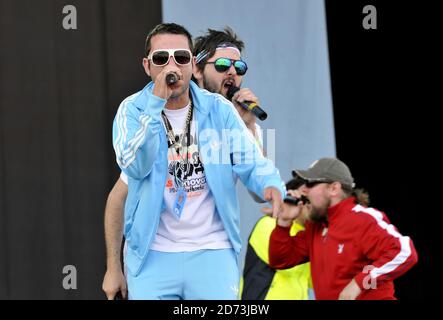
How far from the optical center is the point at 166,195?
9.75ft

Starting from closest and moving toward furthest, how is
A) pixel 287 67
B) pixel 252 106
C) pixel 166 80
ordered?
pixel 166 80, pixel 252 106, pixel 287 67

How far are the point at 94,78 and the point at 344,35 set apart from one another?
146cm

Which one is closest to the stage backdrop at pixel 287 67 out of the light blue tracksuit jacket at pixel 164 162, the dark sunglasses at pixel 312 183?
the dark sunglasses at pixel 312 183

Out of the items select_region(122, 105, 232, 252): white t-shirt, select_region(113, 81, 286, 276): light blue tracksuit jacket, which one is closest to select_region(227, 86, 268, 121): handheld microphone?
select_region(113, 81, 286, 276): light blue tracksuit jacket

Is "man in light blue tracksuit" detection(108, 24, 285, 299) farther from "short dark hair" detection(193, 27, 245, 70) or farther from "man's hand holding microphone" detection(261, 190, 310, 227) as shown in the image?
"man's hand holding microphone" detection(261, 190, 310, 227)

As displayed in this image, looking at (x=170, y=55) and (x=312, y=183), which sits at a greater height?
(x=170, y=55)

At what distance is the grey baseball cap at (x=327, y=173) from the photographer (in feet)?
14.6

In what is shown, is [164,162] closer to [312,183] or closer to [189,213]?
[189,213]

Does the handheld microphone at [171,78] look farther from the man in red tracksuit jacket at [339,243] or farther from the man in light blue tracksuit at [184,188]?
the man in red tracksuit jacket at [339,243]

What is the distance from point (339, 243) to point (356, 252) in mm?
101

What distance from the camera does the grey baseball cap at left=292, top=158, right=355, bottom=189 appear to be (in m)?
4.44

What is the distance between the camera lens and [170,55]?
2.95 m

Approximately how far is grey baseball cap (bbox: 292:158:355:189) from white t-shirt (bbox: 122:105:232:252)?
1506 millimetres

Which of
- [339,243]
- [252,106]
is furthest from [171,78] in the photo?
[339,243]
